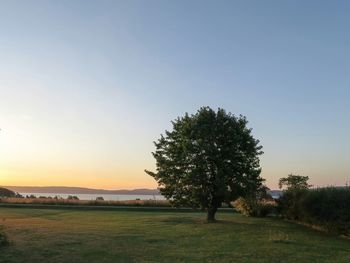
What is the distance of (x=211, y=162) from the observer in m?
31.8

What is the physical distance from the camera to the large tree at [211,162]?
104 ft

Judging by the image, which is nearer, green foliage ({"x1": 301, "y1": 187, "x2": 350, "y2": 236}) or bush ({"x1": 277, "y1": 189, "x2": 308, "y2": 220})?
green foliage ({"x1": 301, "y1": 187, "x2": 350, "y2": 236})

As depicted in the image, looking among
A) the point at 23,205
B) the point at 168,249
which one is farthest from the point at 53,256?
the point at 23,205

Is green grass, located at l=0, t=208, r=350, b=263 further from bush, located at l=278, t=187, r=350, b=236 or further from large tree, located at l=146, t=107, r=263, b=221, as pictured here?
large tree, located at l=146, t=107, r=263, b=221

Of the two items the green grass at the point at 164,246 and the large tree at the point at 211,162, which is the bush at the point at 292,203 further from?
the green grass at the point at 164,246

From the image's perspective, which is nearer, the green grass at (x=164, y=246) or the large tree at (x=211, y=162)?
the green grass at (x=164, y=246)

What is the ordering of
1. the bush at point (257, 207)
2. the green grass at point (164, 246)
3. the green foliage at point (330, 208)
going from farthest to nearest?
1. the bush at point (257, 207)
2. the green foliage at point (330, 208)
3. the green grass at point (164, 246)

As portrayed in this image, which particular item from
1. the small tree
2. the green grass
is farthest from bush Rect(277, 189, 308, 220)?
the green grass

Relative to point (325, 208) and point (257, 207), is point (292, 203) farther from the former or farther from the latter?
point (325, 208)

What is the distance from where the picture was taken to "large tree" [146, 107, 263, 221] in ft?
104

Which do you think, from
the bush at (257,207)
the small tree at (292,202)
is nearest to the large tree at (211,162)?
the small tree at (292,202)

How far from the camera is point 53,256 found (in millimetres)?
16406

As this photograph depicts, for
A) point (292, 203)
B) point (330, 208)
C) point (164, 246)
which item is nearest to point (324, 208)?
point (330, 208)

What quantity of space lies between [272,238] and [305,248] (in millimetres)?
2634
